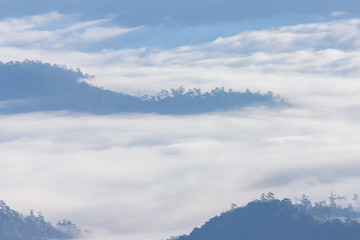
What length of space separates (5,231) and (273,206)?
103ft

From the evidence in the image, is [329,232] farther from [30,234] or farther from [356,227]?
[30,234]

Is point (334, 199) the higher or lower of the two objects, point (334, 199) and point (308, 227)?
the higher

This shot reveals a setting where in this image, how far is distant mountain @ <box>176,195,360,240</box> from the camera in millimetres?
123875

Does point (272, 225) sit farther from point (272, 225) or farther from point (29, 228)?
point (29, 228)

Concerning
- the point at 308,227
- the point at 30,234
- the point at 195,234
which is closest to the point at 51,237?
the point at 30,234

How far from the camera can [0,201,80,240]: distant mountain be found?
457ft

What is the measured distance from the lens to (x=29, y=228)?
5586 inches

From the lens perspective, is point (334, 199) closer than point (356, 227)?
No

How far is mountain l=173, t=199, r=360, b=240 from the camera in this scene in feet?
406

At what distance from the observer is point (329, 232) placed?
123625 millimetres

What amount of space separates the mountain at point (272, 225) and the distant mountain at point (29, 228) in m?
20.6

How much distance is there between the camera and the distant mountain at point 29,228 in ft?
457

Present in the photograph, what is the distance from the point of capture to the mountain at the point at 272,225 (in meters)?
124

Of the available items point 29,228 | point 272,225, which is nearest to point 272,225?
point 272,225
